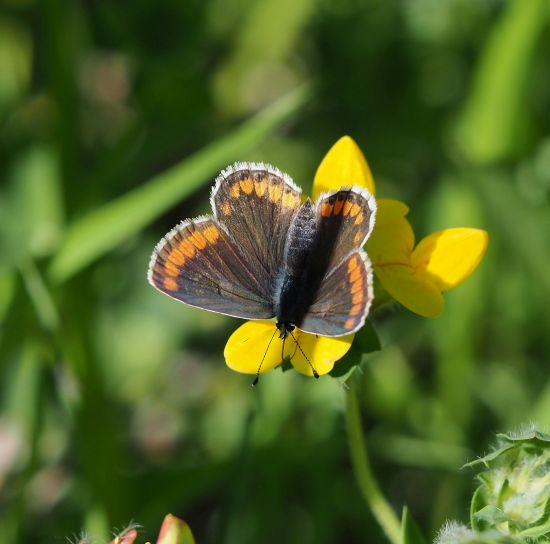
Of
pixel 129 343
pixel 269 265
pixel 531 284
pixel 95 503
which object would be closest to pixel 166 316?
pixel 129 343

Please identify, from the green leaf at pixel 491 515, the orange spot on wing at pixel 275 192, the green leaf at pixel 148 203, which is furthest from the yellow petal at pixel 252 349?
the green leaf at pixel 148 203

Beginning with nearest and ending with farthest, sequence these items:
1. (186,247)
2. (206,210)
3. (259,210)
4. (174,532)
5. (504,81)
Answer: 1. (174,532)
2. (186,247)
3. (259,210)
4. (504,81)
5. (206,210)

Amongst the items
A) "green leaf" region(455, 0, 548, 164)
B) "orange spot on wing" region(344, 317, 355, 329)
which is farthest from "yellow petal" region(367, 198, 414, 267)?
"green leaf" region(455, 0, 548, 164)

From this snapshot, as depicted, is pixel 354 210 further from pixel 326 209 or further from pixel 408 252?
pixel 408 252

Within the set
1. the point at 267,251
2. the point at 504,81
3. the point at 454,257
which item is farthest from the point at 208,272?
the point at 504,81

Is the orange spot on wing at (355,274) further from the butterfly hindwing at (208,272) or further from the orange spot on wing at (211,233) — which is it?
the orange spot on wing at (211,233)

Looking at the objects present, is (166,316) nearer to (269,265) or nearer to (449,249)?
(269,265)
